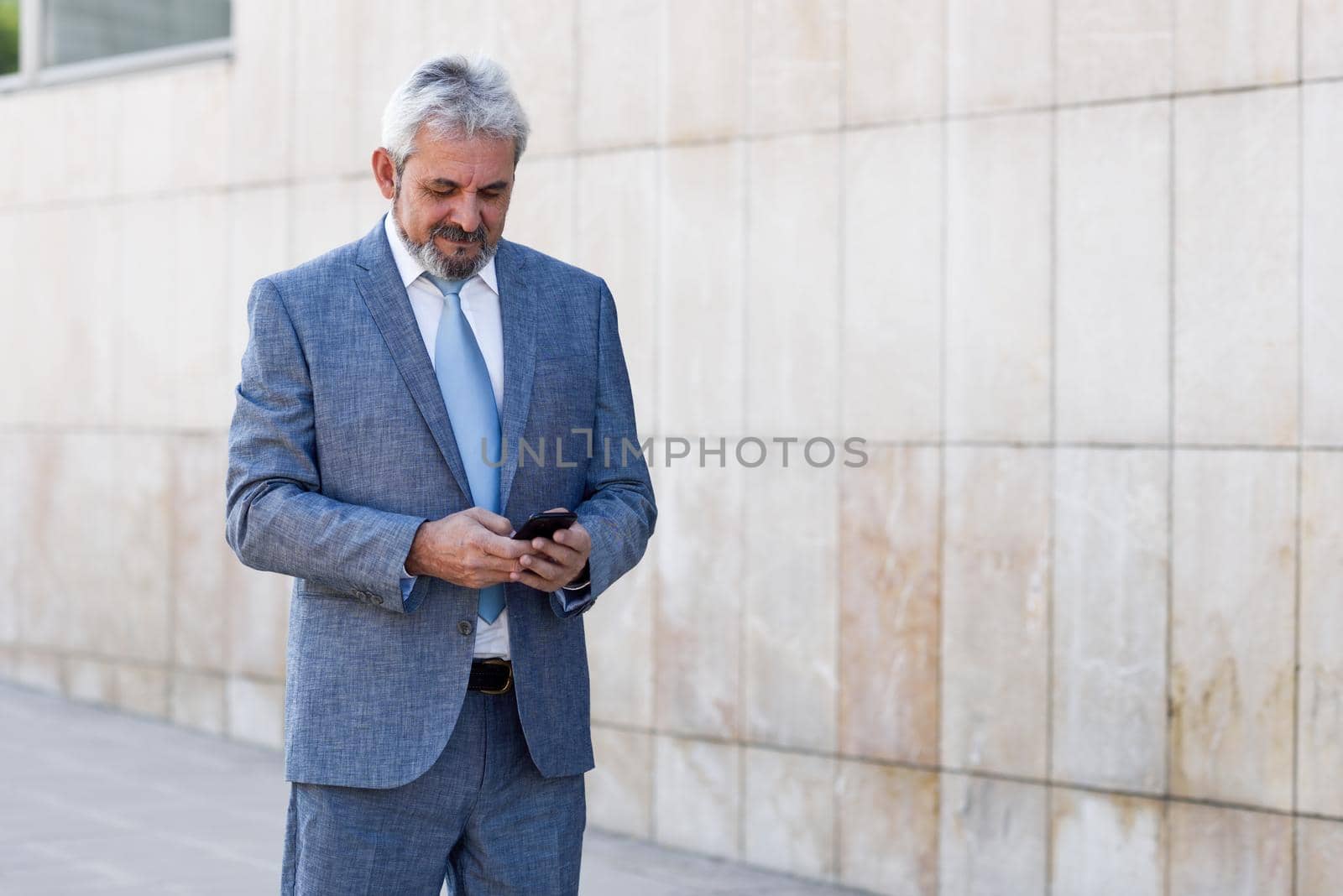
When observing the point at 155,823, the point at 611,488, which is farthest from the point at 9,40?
the point at 611,488

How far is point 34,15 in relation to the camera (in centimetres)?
929

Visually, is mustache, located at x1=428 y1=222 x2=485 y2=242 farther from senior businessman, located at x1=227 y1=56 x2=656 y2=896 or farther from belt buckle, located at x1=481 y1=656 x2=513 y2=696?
belt buckle, located at x1=481 y1=656 x2=513 y2=696

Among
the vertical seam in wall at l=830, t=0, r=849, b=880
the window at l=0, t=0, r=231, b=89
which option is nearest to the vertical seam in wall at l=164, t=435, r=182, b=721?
the window at l=0, t=0, r=231, b=89

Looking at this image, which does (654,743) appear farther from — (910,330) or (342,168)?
(342,168)

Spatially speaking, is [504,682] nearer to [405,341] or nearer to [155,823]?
[405,341]

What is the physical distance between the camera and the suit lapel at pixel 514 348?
3109 mm

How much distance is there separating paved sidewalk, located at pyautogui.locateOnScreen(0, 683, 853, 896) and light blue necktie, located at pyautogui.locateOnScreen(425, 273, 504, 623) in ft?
10.0

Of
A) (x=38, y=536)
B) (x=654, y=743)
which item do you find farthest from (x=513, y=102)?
(x=38, y=536)

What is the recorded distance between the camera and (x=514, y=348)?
10.4 feet

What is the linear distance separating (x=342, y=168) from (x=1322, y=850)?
484cm

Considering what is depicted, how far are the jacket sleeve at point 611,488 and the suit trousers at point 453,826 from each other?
0.90 ft

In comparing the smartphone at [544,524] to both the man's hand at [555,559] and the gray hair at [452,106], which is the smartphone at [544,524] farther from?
the gray hair at [452,106]

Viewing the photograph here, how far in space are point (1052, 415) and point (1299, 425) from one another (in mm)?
774

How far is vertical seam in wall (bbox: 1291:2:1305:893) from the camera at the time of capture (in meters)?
5.02
